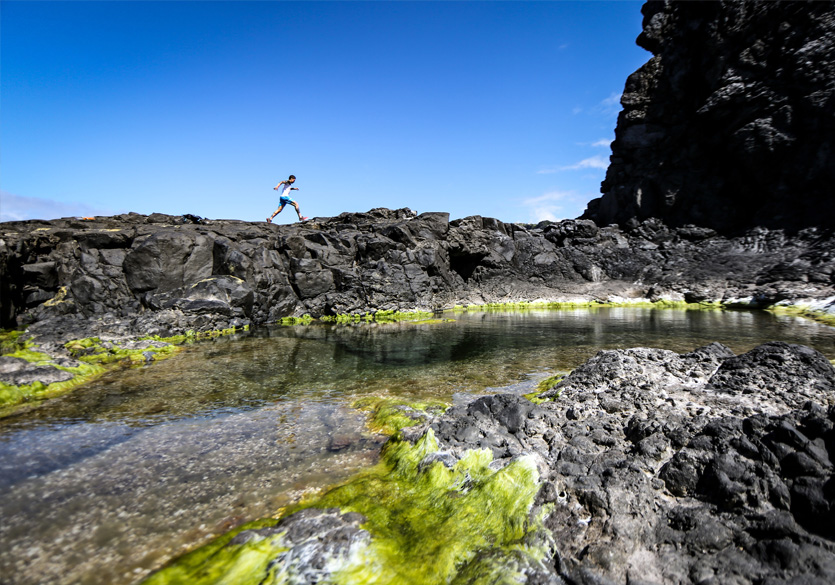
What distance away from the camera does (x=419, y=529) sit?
18.4ft

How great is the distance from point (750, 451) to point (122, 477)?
34.2 feet

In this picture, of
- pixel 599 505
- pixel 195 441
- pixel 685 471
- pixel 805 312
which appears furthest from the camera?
pixel 805 312

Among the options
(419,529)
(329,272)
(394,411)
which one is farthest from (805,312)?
(419,529)

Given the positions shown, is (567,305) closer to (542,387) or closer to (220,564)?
(542,387)

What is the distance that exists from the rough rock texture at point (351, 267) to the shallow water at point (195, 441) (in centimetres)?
1343

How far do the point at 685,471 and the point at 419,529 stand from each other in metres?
3.91

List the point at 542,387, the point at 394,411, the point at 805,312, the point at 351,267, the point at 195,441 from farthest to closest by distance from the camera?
the point at 351,267, the point at 805,312, the point at 542,387, the point at 394,411, the point at 195,441

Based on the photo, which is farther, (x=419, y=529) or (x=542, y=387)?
(x=542, y=387)

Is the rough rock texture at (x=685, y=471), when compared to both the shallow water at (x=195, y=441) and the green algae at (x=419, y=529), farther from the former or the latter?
the shallow water at (x=195, y=441)

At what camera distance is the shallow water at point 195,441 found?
5.53 m

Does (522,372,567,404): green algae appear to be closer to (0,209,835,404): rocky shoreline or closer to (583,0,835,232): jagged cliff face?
(0,209,835,404): rocky shoreline

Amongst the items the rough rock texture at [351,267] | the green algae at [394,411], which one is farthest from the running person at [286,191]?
the green algae at [394,411]

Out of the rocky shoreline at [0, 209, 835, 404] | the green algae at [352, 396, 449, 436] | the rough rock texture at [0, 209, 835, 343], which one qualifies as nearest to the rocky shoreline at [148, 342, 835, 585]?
the green algae at [352, 396, 449, 436]

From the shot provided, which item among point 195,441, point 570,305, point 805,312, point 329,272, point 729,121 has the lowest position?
point 570,305
